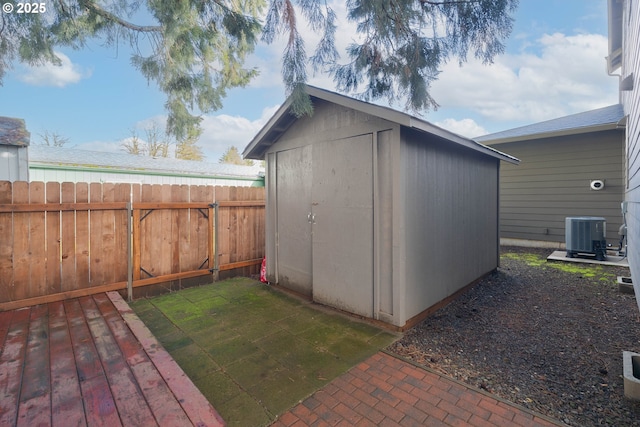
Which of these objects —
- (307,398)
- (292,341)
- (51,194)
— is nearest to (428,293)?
(292,341)

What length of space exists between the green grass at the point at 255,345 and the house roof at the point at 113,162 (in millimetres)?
7279

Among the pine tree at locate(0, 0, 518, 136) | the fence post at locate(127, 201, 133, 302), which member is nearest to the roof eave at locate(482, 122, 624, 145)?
the pine tree at locate(0, 0, 518, 136)

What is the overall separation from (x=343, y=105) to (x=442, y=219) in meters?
→ 1.96

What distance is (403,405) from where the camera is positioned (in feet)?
6.56

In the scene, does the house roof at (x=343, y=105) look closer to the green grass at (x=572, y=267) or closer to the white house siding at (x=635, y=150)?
the white house siding at (x=635, y=150)

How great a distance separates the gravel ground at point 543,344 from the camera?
2.05 meters

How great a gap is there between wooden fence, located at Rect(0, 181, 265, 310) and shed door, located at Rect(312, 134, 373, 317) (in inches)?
77.6

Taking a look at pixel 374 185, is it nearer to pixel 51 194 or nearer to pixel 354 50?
pixel 354 50

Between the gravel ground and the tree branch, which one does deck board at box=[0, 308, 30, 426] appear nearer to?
the gravel ground

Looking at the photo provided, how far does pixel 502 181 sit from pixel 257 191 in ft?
23.8

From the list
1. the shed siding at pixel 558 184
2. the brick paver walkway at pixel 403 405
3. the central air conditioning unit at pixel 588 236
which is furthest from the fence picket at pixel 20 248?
the shed siding at pixel 558 184

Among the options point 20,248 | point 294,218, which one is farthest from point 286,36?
point 20,248

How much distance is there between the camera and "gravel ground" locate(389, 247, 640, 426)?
205cm

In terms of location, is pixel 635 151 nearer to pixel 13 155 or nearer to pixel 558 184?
pixel 558 184
